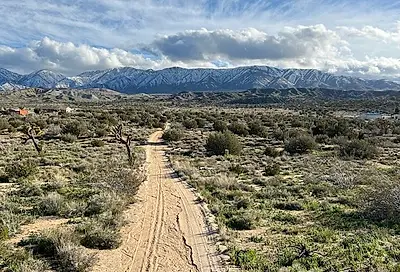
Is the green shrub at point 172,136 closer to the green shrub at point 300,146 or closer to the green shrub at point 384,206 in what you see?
the green shrub at point 300,146

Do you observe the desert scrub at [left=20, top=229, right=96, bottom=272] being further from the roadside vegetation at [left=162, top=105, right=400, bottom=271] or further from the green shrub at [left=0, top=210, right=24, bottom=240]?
the roadside vegetation at [left=162, top=105, right=400, bottom=271]

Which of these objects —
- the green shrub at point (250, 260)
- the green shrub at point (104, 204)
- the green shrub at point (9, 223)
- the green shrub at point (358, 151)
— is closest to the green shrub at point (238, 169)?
the green shrub at point (104, 204)

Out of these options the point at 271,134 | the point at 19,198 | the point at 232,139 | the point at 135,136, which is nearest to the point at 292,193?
the point at 19,198

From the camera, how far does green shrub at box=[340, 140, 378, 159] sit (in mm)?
33344

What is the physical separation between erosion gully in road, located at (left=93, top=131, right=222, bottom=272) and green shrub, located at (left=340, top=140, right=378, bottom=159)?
1872 cm

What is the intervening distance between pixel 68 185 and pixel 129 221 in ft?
21.7

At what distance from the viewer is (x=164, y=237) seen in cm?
1292

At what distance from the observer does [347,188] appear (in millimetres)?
21031

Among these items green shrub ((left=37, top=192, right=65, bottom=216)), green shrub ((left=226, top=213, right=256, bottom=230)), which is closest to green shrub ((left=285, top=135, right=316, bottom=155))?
green shrub ((left=226, top=213, right=256, bottom=230))

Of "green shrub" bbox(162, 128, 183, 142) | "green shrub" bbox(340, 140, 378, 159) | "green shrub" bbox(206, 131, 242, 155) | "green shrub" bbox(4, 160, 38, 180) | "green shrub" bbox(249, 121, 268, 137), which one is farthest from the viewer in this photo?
"green shrub" bbox(249, 121, 268, 137)

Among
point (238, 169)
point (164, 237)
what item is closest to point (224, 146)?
point (238, 169)

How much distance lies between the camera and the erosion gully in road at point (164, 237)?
10.8 metres

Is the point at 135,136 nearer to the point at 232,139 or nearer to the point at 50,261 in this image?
the point at 232,139

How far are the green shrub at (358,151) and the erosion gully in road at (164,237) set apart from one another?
18.7m
